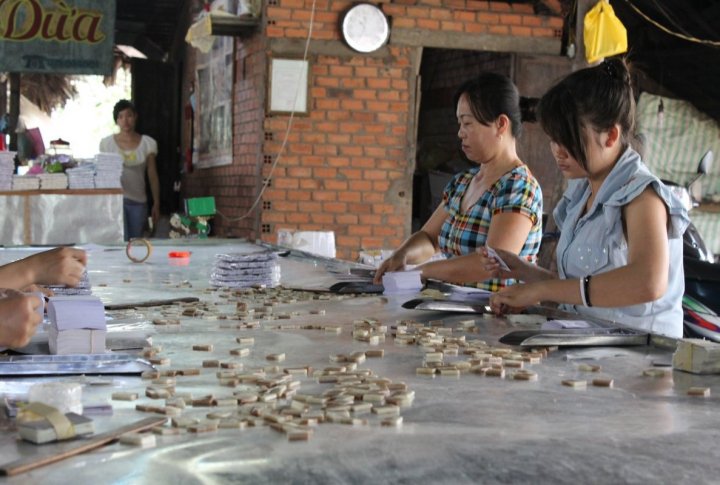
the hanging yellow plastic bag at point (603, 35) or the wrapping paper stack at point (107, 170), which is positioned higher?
the hanging yellow plastic bag at point (603, 35)

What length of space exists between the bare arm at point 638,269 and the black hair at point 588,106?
30 cm

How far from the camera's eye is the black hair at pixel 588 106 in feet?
9.04

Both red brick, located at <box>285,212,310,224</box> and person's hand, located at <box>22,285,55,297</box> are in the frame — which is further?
red brick, located at <box>285,212,310,224</box>

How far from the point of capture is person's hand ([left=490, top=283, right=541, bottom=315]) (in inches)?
106

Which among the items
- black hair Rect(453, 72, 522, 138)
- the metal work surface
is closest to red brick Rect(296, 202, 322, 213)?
black hair Rect(453, 72, 522, 138)

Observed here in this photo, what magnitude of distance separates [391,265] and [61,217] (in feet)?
16.4

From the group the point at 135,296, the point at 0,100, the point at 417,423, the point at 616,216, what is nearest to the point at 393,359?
the point at 417,423

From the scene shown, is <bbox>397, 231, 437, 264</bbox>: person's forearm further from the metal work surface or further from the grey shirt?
the grey shirt

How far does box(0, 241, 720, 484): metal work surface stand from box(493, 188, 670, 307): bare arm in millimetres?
197

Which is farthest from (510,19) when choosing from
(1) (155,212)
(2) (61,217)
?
(2) (61,217)

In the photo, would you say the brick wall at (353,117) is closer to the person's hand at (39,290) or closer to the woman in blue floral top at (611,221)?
the person's hand at (39,290)

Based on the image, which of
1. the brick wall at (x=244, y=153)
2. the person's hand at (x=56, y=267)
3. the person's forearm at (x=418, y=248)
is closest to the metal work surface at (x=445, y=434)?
the person's hand at (x=56, y=267)

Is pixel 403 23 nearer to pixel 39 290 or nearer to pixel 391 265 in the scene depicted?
pixel 391 265

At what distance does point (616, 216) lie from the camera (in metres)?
2.72
